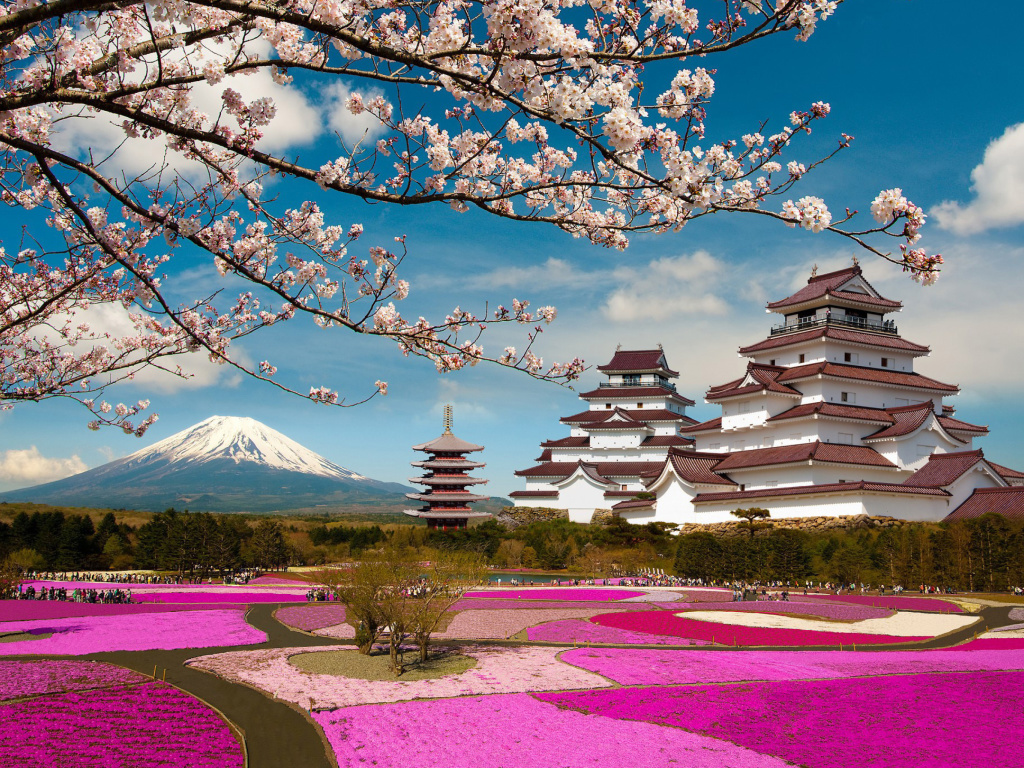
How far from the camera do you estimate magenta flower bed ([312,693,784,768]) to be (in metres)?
10.6

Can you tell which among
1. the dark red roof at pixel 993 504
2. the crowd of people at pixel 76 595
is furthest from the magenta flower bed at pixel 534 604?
the dark red roof at pixel 993 504

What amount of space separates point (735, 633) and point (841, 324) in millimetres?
32683

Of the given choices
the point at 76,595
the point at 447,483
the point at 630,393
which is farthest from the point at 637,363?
the point at 76,595

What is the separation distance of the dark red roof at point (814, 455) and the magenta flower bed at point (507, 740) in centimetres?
3300

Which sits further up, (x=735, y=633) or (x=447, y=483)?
Answer: (x=447, y=483)

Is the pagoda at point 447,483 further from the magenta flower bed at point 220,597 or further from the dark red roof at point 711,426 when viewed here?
the magenta flower bed at point 220,597

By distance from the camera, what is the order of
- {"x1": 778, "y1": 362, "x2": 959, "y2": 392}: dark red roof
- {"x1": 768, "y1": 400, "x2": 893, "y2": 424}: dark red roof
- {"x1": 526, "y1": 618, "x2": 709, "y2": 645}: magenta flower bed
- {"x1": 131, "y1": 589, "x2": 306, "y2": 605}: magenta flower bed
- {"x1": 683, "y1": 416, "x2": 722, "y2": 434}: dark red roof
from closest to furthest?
{"x1": 526, "y1": 618, "x2": 709, "y2": 645}: magenta flower bed < {"x1": 131, "y1": 589, "x2": 306, "y2": 605}: magenta flower bed < {"x1": 768, "y1": 400, "x2": 893, "y2": 424}: dark red roof < {"x1": 778, "y1": 362, "x2": 959, "y2": 392}: dark red roof < {"x1": 683, "y1": 416, "x2": 722, "y2": 434}: dark red roof

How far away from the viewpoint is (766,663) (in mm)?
17812

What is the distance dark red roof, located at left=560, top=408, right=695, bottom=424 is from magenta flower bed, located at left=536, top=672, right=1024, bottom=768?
1978 inches

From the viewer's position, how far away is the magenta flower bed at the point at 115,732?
34.0 feet

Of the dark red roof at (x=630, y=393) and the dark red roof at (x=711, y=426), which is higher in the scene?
the dark red roof at (x=630, y=393)

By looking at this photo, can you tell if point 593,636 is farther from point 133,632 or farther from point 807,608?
point 133,632

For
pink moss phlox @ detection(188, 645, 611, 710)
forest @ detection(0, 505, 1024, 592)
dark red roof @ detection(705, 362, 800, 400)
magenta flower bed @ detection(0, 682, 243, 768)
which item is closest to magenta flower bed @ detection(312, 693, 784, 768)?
pink moss phlox @ detection(188, 645, 611, 710)

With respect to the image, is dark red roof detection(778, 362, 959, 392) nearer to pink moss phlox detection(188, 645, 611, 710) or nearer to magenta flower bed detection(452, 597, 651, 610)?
magenta flower bed detection(452, 597, 651, 610)
